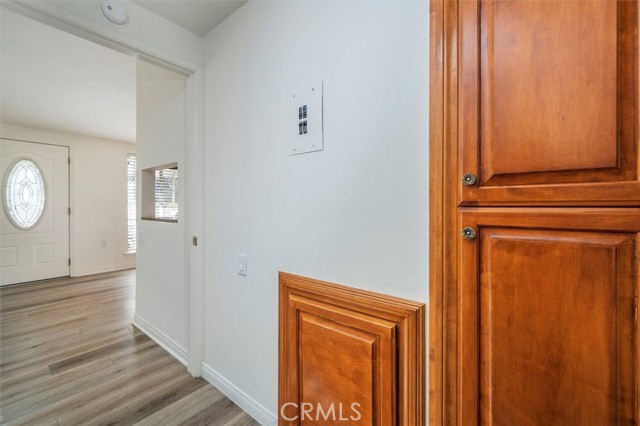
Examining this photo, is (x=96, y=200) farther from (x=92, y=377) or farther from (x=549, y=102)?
(x=549, y=102)

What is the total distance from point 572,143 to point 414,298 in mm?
629

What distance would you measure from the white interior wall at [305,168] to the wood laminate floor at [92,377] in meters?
0.25

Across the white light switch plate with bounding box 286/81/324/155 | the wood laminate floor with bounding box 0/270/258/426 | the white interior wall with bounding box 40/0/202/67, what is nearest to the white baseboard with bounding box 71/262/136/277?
the wood laminate floor with bounding box 0/270/258/426

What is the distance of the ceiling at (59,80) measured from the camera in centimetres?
212

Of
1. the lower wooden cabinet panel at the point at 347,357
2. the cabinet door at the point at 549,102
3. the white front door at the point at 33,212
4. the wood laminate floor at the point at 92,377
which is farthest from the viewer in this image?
the white front door at the point at 33,212

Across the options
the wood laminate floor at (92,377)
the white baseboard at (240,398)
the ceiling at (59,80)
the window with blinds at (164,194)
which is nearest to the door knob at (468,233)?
the white baseboard at (240,398)

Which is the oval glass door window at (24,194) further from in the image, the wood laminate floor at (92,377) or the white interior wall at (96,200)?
the wood laminate floor at (92,377)

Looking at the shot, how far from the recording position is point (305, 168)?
4.25 ft

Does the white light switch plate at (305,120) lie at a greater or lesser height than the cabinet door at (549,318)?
greater

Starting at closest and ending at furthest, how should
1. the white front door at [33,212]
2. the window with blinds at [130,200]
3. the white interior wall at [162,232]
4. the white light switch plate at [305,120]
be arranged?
the white light switch plate at [305,120]
the white interior wall at [162,232]
the white front door at [33,212]
the window with blinds at [130,200]

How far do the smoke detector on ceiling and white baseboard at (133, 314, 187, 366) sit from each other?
2227 mm

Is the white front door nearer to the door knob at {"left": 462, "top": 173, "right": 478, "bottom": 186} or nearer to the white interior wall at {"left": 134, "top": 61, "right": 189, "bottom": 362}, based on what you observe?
the white interior wall at {"left": 134, "top": 61, "right": 189, "bottom": 362}

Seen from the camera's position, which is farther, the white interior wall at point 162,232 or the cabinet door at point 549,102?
the white interior wall at point 162,232

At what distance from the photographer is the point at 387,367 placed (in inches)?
39.1
